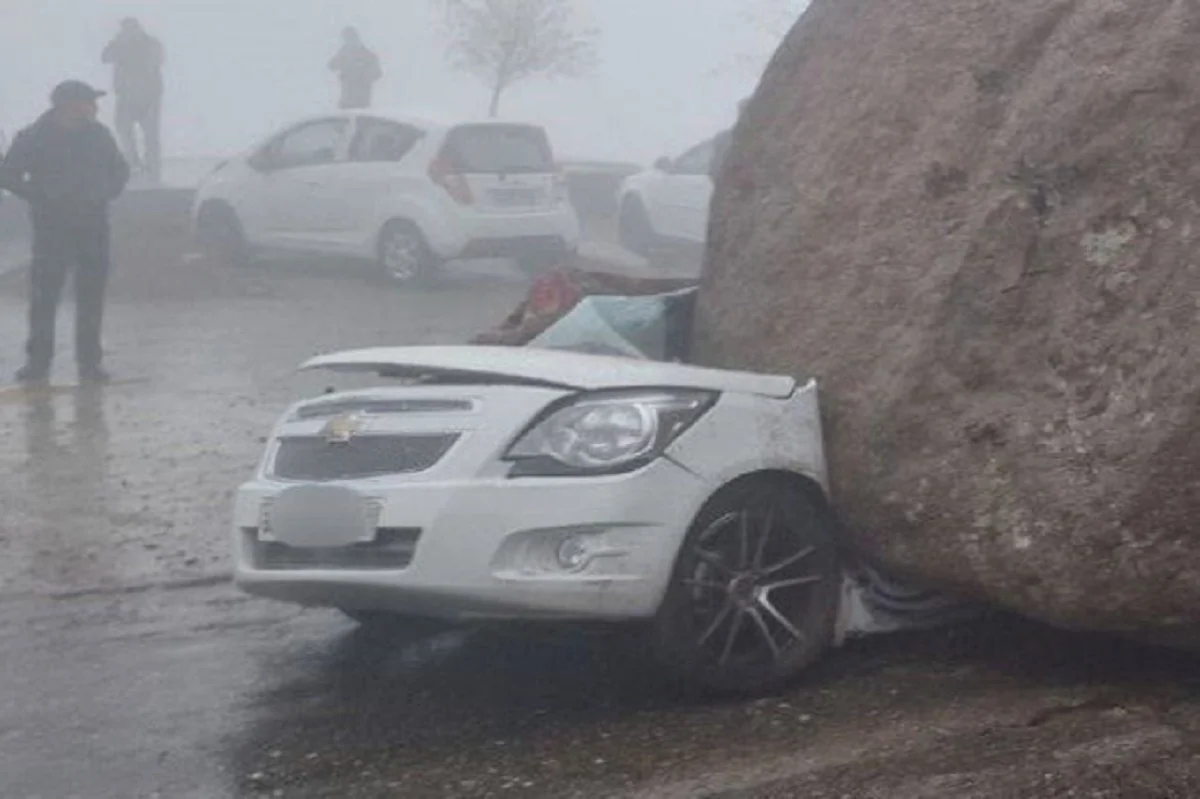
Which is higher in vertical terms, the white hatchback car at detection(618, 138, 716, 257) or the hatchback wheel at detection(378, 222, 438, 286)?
the white hatchback car at detection(618, 138, 716, 257)

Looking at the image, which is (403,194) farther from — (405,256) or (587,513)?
(587,513)

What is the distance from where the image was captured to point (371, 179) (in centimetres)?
1841

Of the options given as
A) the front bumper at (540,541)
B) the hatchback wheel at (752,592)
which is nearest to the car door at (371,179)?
the hatchback wheel at (752,592)

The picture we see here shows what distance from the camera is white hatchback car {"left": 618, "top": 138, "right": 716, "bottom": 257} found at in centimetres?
2070

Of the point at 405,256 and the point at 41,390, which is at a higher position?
the point at 405,256

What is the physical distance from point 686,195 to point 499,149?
122 inches

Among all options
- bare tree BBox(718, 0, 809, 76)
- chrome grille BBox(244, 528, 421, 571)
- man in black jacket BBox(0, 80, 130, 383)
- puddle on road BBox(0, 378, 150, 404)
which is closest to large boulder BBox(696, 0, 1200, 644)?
chrome grille BBox(244, 528, 421, 571)

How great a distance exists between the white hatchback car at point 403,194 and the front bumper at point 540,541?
12504 mm

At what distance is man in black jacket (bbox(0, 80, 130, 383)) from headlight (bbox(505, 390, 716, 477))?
795 cm

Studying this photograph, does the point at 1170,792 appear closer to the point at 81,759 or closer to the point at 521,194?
the point at 81,759

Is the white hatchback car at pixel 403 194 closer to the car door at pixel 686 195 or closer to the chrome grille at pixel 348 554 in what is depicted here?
Answer: the car door at pixel 686 195

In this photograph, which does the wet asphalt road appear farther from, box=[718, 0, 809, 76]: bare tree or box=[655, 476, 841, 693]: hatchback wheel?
box=[718, 0, 809, 76]: bare tree

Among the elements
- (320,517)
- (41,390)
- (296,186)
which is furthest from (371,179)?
(320,517)

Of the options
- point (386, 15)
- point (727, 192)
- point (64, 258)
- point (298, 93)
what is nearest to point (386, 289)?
point (64, 258)
